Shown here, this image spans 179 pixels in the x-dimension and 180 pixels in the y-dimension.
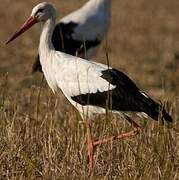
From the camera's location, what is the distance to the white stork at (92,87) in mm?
6723

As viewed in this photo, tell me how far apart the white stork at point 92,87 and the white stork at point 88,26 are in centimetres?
343

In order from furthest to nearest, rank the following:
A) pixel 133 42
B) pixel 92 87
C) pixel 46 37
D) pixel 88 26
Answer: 1. pixel 133 42
2. pixel 88 26
3. pixel 46 37
4. pixel 92 87

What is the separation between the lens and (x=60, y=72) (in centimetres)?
715

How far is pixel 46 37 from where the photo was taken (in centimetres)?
756

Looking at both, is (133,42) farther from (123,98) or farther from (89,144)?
(89,144)

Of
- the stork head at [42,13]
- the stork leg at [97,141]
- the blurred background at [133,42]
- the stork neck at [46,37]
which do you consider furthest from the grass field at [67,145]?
the blurred background at [133,42]

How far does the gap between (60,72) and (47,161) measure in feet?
4.07

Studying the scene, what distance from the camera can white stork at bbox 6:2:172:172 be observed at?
6.72m

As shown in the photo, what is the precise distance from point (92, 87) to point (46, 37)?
83 centimetres

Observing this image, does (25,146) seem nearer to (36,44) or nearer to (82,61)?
(82,61)

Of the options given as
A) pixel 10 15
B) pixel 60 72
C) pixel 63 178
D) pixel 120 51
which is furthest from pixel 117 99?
pixel 10 15

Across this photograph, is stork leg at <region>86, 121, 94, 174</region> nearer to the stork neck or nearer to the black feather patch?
the black feather patch

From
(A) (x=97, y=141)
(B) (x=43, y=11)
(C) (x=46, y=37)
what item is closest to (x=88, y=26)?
(B) (x=43, y=11)

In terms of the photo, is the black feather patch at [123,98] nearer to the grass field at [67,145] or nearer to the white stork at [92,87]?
the white stork at [92,87]
